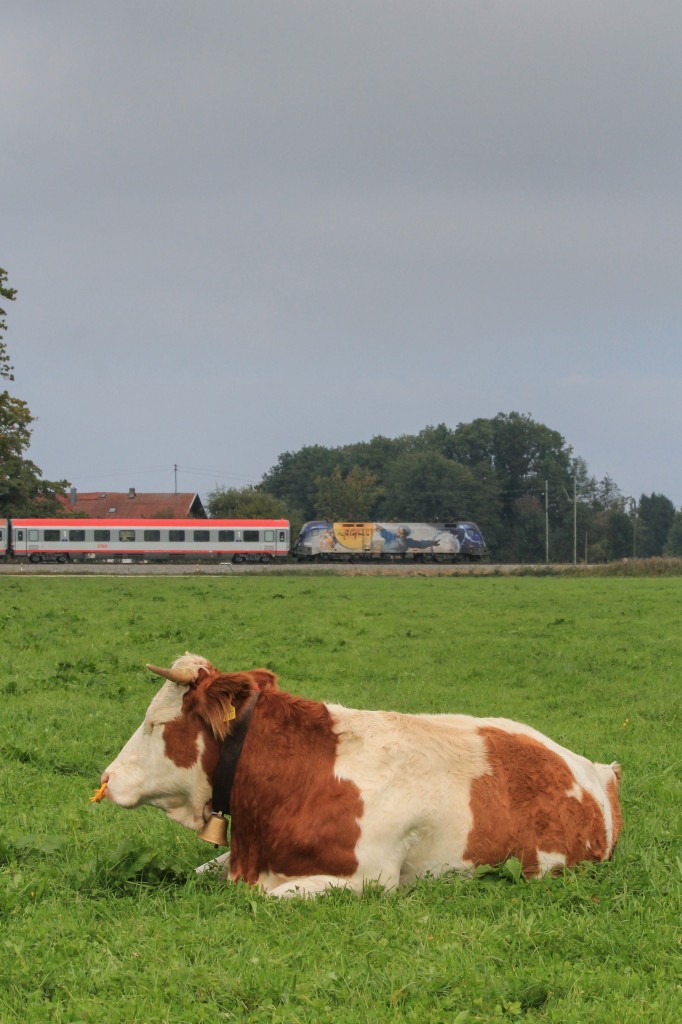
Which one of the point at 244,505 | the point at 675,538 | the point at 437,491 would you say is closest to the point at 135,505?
the point at 244,505

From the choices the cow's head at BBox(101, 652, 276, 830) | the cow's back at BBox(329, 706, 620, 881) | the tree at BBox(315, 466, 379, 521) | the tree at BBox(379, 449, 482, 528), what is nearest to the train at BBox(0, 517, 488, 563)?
the tree at BBox(379, 449, 482, 528)

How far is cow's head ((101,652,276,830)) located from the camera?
5.39m

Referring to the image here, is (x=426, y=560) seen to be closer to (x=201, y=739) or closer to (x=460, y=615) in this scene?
(x=460, y=615)

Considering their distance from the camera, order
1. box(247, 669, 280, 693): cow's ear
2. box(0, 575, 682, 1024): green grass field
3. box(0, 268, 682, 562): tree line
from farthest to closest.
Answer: box(0, 268, 682, 562): tree line, box(247, 669, 280, 693): cow's ear, box(0, 575, 682, 1024): green grass field

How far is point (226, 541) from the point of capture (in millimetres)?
74375

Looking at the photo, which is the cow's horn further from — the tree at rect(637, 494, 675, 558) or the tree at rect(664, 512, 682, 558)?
the tree at rect(637, 494, 675, 558)

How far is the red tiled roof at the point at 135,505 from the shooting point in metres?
104

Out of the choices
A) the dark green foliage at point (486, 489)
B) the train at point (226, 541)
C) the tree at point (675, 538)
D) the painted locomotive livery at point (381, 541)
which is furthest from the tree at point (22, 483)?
the tree at point (675, 538)

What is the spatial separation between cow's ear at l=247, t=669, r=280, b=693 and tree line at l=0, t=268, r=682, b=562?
3636 inches

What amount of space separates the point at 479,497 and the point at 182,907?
111497mm

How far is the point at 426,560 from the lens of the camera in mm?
82250

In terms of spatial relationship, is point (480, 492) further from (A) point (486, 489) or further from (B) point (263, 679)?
(B) point (263, 679)

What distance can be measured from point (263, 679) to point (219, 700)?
13.2 inches

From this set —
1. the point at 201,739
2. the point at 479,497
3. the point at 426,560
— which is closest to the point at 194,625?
the point at 201,739
